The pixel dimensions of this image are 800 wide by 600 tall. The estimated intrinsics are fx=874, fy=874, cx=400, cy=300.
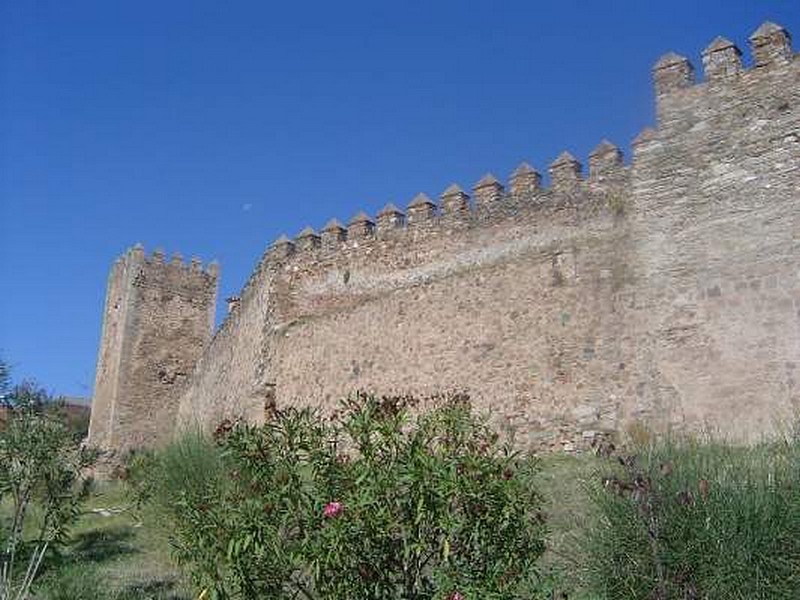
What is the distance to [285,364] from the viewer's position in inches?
707

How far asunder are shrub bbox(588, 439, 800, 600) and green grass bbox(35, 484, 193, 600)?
474 centimetres

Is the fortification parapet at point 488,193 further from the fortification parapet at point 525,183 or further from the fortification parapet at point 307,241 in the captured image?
the fortification parapet at point 307,241

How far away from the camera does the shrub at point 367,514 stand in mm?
4973

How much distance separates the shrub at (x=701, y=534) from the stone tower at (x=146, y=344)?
19228 mm

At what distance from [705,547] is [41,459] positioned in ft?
24.7

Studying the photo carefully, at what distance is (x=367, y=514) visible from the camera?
4.98 metres

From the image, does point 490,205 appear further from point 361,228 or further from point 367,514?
point 367,514

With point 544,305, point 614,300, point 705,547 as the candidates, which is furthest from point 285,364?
point 705,547

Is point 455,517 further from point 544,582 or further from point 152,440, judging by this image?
point 152,440

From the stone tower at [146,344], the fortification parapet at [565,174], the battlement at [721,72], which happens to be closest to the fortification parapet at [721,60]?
the battlement at [721,72]

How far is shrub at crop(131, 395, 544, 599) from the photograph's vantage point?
16.3 feet

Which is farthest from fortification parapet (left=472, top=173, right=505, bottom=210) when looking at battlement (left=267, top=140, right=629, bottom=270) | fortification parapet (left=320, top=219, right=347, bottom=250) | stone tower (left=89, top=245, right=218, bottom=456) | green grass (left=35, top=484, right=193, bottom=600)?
stone tower (left=89, top=245, right=218, bottom=456)

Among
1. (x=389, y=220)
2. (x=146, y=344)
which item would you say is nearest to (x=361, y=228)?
(x=389, y=220)

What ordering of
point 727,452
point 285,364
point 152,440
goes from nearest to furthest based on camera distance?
1. point 727,452
2. point 285,364
3. point 152,440
